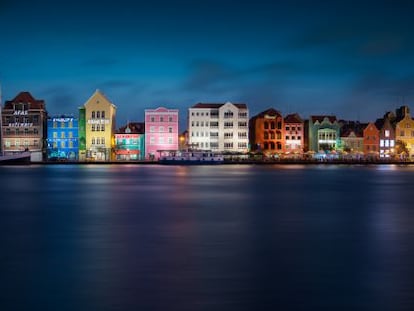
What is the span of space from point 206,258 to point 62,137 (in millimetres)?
94544

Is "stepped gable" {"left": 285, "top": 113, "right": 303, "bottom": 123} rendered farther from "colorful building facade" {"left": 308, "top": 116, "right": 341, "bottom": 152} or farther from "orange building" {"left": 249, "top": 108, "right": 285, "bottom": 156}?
"colorful building facade" {"left": 308, "top": 116, "right": 341, "bottom": 152}

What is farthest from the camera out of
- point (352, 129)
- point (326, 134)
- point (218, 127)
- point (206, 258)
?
point (352, 129)

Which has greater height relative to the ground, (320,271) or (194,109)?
(194,109)

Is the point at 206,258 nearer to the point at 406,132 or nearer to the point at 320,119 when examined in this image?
the point at 320,119

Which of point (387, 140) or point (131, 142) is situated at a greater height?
point (387, 140)

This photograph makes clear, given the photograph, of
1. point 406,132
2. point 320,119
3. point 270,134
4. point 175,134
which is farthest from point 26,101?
point 406,132

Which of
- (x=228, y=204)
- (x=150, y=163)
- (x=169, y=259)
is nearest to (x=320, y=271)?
(x=169, y=259)

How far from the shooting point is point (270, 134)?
112312 millimetres

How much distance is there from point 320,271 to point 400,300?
87.0 inches

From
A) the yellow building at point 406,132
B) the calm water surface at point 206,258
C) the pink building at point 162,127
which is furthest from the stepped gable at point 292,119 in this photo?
the calm water surface at point 206,258

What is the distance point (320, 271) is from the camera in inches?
458

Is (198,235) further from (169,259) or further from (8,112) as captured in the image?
(8,112)

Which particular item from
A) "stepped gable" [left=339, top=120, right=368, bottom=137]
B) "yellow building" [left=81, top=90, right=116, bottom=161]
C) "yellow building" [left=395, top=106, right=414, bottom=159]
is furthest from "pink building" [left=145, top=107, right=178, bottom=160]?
"yellow building" [left=395, top=106, right=414, bottom=159]

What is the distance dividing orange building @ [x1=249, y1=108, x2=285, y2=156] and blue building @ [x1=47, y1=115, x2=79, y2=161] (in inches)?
1450
